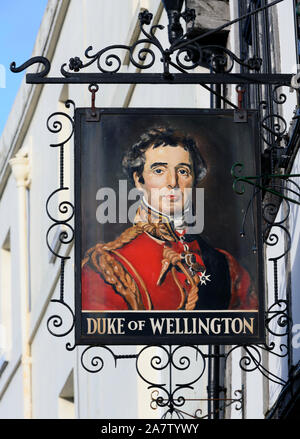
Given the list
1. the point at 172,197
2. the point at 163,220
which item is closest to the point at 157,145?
the point at 172,197

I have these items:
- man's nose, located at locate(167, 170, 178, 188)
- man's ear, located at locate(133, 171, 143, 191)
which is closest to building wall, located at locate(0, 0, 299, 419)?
man's nose, located at locate(167, 170, 178, 188)

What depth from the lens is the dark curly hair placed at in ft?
26.6

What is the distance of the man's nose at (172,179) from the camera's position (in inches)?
321

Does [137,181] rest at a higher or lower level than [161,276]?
higher

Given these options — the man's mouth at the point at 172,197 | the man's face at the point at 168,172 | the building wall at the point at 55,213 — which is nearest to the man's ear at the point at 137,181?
the man's face at the point at 168,172

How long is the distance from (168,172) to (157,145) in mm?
167

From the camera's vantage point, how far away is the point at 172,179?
322 inches

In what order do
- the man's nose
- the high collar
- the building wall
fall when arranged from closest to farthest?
the high collar, the man's nose, the building wall

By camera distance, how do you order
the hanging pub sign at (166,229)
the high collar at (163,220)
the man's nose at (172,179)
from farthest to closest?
1. the man's nose at (172,179)
2. the high collar at (163,220)
3. the hanging pub sign at (166,229)

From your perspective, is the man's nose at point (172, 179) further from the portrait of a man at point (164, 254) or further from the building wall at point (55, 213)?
the building wall at point (55, 213)

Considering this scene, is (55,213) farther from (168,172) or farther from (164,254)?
(164,254)

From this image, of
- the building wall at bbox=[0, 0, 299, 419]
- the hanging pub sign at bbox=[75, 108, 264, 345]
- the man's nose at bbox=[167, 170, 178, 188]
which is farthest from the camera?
the building wall at bbox=[0, 0, 299, 419]

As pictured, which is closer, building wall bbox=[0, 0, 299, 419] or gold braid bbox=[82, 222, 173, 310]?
gold braid bbox=[82, 222, 173, 310]

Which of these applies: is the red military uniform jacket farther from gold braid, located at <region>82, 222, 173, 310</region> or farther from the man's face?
the man's face
